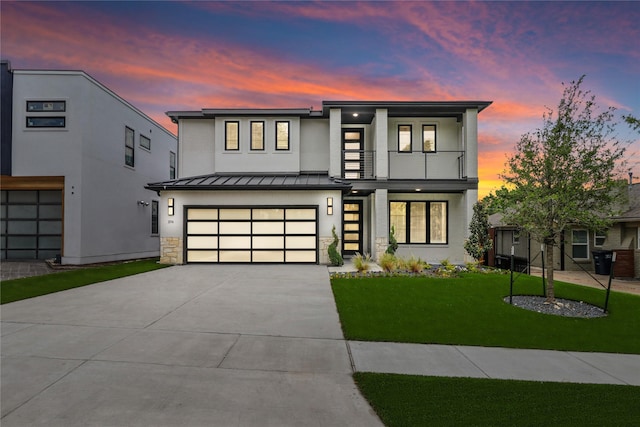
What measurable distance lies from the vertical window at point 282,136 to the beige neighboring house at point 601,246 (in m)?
10.3

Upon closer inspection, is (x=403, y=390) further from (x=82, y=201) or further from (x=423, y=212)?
(x=82, y=201)

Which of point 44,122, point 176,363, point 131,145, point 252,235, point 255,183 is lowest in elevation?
point 176,363

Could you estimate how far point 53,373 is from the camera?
3650 mm

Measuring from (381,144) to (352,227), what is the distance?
4.66 meters

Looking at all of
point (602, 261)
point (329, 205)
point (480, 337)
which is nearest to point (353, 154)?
point (329, 205)

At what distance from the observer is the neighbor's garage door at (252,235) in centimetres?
1423

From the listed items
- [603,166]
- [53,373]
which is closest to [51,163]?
[53,373]

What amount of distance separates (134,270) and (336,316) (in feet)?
32.3

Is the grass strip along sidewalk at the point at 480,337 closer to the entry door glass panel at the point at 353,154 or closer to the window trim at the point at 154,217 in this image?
the entry door glass panel at the point at 353,154

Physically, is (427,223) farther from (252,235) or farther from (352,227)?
(252,235)

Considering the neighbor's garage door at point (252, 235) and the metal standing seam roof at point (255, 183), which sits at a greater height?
the metal standing seam roof at point (255, 183)

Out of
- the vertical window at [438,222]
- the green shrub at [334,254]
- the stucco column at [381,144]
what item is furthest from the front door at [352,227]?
the vertical window at [438,222]

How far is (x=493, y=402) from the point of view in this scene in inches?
123

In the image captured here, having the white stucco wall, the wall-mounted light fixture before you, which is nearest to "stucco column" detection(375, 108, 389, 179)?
the wall-mounted light fixture
